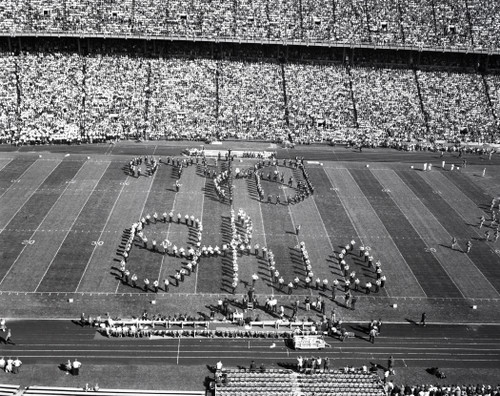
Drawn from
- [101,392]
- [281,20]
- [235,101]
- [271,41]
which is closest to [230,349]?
[101,392]

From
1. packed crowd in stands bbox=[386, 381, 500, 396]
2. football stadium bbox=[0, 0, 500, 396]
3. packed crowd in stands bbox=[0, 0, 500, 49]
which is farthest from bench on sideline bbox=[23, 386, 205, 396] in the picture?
packed crowd in stands bbox=[0, 0, 500, 49]

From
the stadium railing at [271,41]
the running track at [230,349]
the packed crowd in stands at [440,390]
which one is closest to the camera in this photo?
the packed crowd in stands at [440,390]

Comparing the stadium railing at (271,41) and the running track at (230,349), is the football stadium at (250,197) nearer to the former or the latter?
the running track at (230,349)

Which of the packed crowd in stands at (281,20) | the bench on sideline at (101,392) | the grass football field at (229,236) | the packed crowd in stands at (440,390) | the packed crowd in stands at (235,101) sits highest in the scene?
the packed crowd in stands at (281,20)

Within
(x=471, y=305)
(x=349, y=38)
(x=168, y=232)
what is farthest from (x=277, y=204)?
(x=349, y=38)

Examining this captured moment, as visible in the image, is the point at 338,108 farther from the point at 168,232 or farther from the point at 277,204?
the point at 168,232

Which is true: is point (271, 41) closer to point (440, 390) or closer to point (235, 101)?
point (235, 101)

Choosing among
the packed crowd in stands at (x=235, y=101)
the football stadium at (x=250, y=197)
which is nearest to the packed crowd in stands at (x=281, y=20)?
the football stadium at (x=250, y=197)

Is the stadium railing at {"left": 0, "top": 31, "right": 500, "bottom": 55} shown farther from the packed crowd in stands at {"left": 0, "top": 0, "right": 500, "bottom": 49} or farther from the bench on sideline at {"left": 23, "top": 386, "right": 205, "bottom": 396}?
the bench on sideline at {"left": 23, "top": 386, "right": 205, "bottom": 396}
